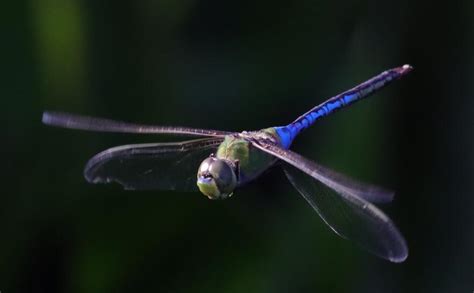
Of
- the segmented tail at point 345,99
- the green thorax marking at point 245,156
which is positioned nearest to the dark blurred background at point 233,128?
the segmented tail at point 345,99

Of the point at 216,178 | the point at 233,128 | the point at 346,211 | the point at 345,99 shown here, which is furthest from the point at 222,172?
the point at 233,128

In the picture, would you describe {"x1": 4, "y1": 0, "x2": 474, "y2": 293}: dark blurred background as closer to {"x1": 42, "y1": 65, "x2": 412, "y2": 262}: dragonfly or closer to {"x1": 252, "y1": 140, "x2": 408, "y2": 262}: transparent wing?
{"x1": 42, "y1": 65, "x2": 412, "y2": 262}: dragonfly

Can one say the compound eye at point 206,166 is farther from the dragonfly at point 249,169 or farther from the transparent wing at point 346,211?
the transparent wing at point 346,211

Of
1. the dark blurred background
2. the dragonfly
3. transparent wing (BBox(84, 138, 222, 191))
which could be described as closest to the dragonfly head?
the dragonfly

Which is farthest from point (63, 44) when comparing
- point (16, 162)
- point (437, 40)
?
point (437, 40)

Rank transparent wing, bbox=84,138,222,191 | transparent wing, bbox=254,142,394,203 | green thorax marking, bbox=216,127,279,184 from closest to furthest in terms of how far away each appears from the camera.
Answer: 1. transparent wing, bbox=254,142,394,203
2. green thorax marking, bbox=216,127,279,184
3. transparent wing, bbox=84,138,222,191

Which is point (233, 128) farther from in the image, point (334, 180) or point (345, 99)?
point (334, 180)

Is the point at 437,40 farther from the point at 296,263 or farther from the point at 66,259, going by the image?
the point at 66,259

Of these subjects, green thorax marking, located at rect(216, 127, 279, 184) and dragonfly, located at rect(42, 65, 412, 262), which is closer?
dragonfly, located at rect(42, 65, 412, 262)
